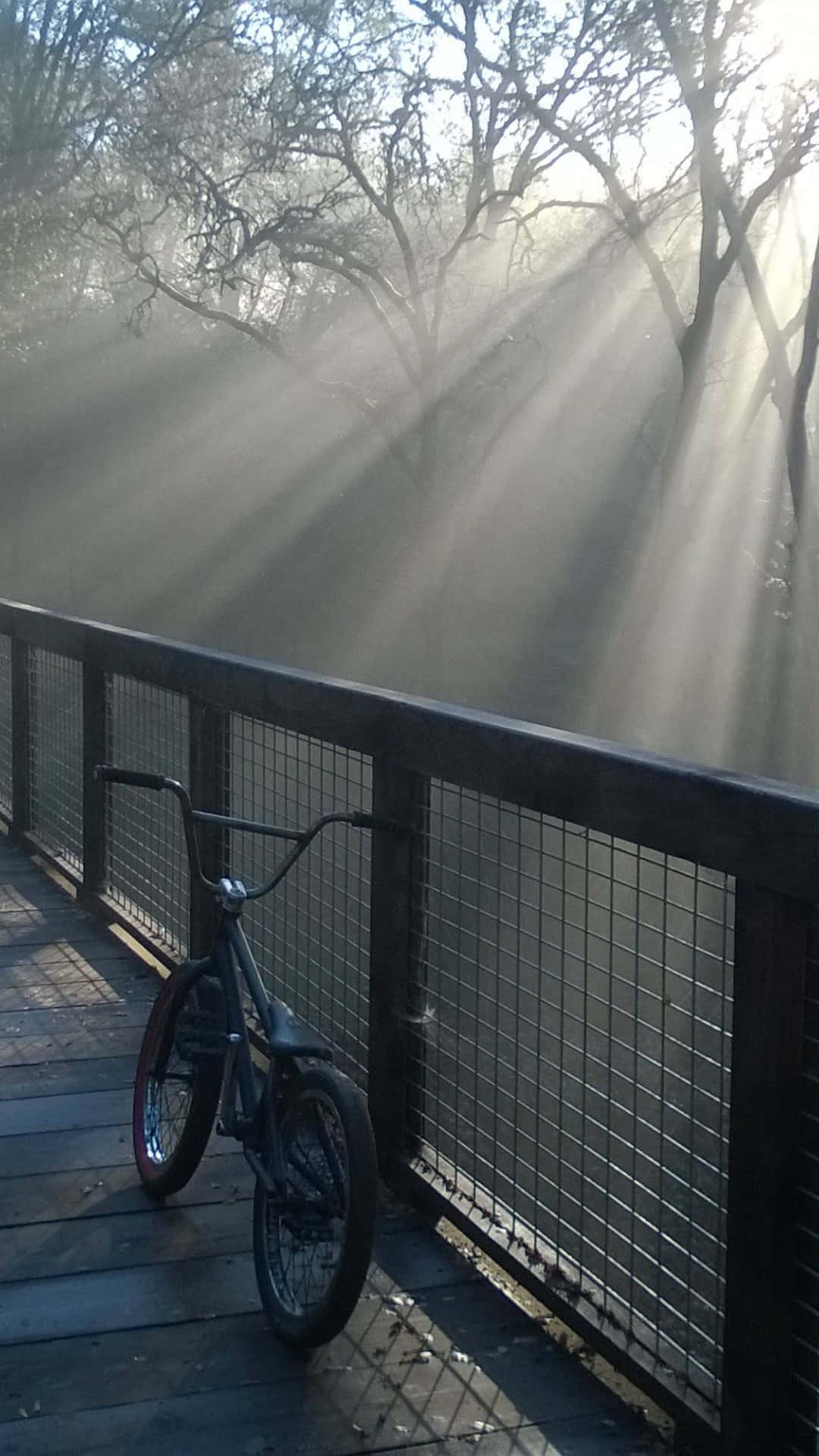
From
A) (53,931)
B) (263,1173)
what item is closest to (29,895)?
(53,931)

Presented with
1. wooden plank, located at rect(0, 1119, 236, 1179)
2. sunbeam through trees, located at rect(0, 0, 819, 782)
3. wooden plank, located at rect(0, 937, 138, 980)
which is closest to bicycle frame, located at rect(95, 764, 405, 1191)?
wooden plank, located at rect(0, 1119, 236, 1179)

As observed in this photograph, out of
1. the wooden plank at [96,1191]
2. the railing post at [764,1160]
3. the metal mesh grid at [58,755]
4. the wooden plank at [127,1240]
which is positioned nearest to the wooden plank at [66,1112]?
the wooden plank at [96,1191]

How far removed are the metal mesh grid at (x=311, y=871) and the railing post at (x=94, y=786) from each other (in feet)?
3.32

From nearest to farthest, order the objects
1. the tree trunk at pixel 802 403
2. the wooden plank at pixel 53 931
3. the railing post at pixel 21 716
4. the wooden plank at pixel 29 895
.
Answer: the wooden plank at pixel 53 931 → the wooden plank at pixel 29 895 → the railing post at pixel 21 716 → the tree trunk at pixel 802 403

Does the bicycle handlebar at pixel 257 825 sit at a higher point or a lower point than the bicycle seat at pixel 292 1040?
higher

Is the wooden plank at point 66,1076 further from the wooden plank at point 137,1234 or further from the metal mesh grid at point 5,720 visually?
the metal mesh grid at point 5,720

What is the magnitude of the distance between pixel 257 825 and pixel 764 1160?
4.17 feet

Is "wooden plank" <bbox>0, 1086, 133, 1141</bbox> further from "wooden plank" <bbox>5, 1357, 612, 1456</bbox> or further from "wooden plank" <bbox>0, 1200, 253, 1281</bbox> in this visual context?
"wooden plank" <bbox>5, 1357, 612, 1456</bbox>

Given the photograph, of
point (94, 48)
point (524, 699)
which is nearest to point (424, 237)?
point (94, 48)

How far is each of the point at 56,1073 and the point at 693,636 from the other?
25.7m

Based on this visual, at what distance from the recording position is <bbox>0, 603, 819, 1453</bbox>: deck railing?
2.40 m

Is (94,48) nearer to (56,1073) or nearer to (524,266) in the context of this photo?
(524,266)

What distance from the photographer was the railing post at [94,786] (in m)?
6.08

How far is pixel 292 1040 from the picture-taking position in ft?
10.0
